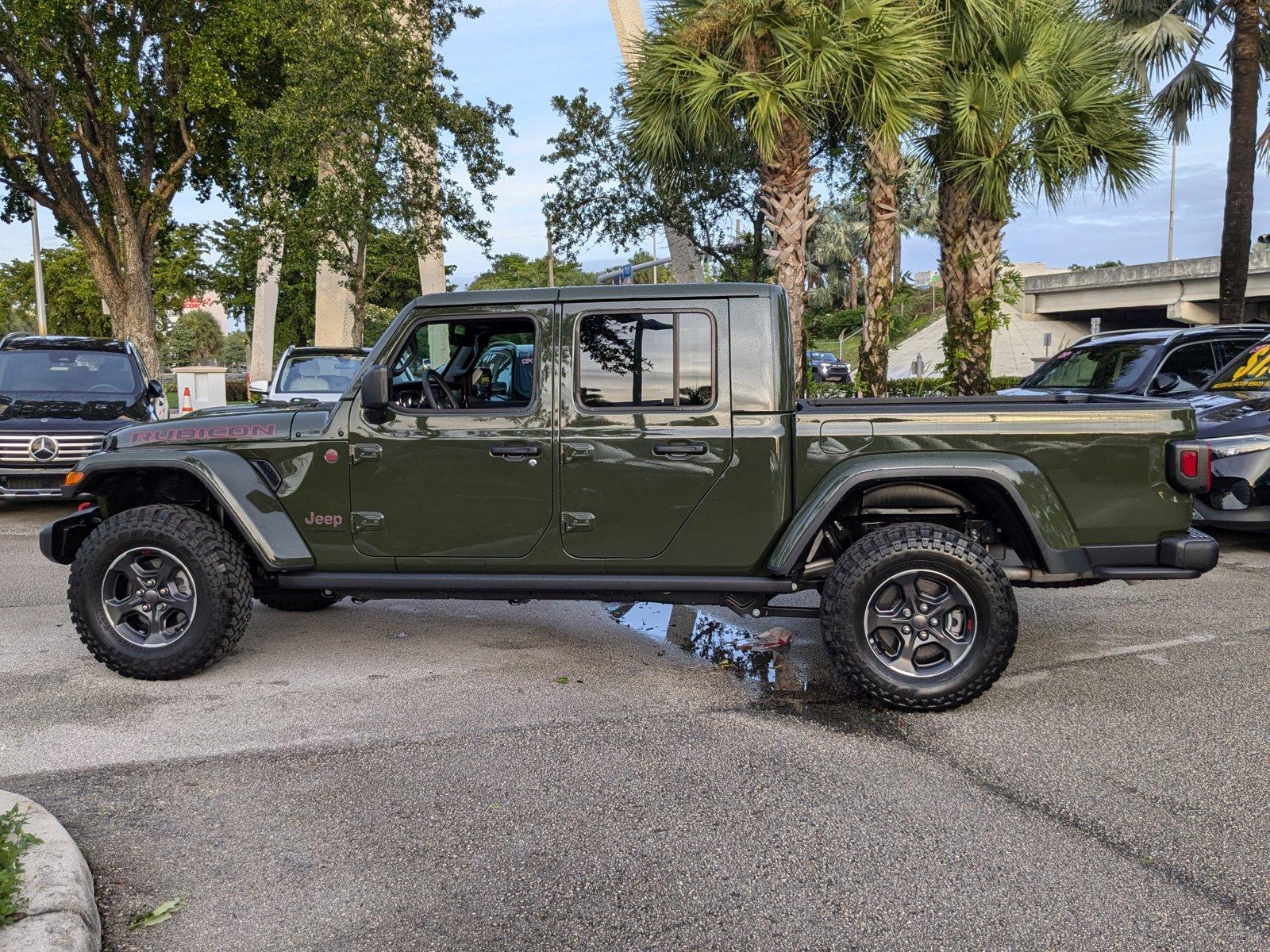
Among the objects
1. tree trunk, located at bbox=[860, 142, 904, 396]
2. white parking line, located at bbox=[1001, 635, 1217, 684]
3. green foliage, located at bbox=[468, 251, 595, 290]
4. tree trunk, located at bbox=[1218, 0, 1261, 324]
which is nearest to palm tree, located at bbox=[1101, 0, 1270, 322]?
tree trunk, located at bbox=[1218, 0, 1261, 324]

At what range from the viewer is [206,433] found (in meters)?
4.96

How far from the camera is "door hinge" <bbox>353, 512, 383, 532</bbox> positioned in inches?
190

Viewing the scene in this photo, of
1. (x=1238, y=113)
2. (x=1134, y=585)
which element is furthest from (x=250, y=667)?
(x=1238, y=113)

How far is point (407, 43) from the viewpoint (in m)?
16.2

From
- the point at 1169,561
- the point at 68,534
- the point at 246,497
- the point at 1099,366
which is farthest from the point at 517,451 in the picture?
the point at 1099,366

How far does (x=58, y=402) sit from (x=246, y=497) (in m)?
7.04

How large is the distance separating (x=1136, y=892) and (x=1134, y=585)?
475 centimetres

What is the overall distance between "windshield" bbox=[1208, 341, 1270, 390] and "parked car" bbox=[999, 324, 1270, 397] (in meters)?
0.20

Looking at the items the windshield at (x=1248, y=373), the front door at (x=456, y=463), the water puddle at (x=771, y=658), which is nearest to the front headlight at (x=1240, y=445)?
the windshield at (x=1248, y=373)

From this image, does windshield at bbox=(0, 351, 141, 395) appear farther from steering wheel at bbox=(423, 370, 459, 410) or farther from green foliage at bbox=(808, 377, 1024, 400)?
green foliage at bbox=(808, 377, 1024, 400)

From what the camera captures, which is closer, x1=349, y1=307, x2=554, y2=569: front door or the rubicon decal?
x1=349, y1=307, x2=554, y2=569: front door

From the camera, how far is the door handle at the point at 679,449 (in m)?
4.60

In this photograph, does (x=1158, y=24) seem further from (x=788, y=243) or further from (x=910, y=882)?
(x=910, y=882)

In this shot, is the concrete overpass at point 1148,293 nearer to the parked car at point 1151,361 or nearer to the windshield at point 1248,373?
the parked car at point 1151,361
